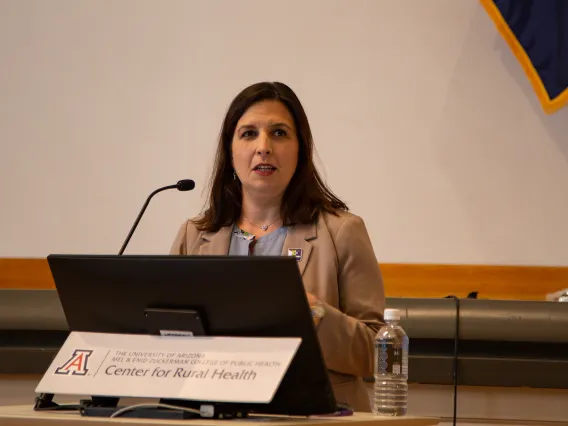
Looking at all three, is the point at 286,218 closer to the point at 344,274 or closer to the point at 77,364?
the point at 344,274

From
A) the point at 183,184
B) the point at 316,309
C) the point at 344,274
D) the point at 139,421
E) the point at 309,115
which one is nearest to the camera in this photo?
the point at 139,421

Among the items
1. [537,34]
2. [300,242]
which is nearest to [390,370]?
[300,242]

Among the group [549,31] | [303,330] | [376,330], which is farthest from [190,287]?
[549,31]

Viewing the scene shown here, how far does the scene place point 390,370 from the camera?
7.59 feet

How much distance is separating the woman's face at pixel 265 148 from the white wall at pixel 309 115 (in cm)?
113

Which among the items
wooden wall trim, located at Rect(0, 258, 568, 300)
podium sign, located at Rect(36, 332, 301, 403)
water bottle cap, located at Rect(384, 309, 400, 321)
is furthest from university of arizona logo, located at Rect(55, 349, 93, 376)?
wooden wall trim, located at Rect(0, 258, 568, 300)

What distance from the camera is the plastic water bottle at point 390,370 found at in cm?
208

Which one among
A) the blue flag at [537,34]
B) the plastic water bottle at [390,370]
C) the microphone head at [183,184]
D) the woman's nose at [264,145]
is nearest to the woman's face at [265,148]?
the woman's nose at [264,145]

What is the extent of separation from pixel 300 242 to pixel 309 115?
52.2 inches

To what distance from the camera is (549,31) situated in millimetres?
3547

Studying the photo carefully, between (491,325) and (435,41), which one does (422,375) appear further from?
(435,41)

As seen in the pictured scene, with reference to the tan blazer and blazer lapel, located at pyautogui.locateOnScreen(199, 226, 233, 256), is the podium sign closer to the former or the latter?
the tan blazer

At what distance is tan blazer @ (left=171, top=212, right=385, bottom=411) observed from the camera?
2.30 metres

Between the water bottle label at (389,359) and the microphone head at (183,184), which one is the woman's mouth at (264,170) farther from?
the water bottle label at (389,359)
